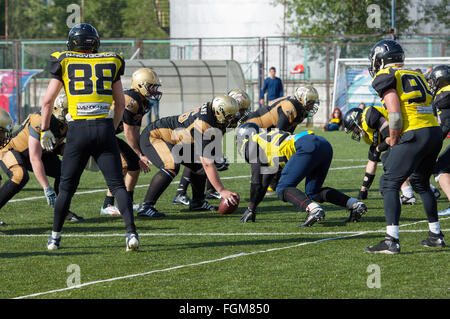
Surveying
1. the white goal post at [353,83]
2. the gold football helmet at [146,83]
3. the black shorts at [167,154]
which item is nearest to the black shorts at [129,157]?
the black shorts at [167,154]

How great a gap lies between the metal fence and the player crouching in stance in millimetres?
18647

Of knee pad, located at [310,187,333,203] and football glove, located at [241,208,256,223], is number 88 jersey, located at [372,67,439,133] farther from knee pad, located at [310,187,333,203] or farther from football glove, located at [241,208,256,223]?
football glove, located at [241,208,256,223]

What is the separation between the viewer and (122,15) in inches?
2325

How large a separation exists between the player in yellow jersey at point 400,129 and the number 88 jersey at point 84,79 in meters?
2.48

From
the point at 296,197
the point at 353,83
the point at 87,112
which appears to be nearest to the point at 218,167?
the point at 296,197

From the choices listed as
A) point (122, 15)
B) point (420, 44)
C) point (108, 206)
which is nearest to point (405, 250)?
point (108, 206)

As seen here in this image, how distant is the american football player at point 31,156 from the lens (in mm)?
8641

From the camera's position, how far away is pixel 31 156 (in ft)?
28.8

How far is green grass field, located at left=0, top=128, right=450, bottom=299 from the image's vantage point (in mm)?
5594

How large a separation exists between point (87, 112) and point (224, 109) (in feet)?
7.53

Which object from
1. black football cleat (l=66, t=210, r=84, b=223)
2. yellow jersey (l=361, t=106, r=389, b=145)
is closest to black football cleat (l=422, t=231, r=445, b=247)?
yellow jersey (l=361, t=106, r=389, b=145)

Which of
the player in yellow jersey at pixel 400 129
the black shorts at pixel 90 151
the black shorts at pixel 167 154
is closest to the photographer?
the player in yellow jersey at pixel 400 129

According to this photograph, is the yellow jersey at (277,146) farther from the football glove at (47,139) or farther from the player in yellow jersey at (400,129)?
the football glove at (47,139)
